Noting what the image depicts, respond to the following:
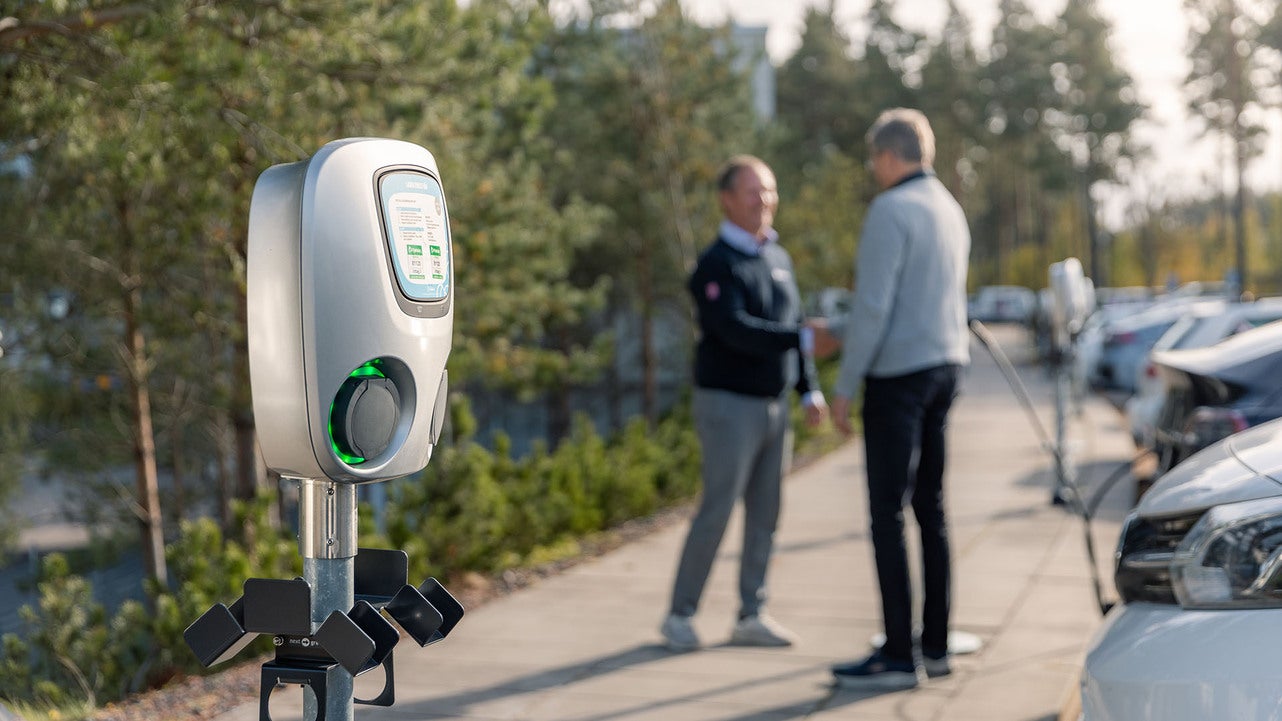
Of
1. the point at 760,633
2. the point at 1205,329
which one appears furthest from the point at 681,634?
the point at 1205,329

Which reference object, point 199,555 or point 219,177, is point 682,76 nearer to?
point 219,177

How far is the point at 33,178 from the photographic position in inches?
312

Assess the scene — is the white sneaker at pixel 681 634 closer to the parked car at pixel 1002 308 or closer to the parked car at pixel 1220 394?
the parked car at pixel 1220 394

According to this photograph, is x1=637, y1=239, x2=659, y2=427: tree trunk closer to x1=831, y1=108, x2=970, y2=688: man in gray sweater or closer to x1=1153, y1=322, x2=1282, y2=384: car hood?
x1=1153, y1=322, x2=1282, y2=384: car hood

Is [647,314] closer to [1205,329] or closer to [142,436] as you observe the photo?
[1205,329]

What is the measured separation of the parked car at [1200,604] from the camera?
2766mm

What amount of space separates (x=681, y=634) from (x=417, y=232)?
12.0ft

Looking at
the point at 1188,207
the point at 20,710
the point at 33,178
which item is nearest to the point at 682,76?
the point at 33,178

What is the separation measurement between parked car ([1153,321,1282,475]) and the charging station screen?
4.57 meters

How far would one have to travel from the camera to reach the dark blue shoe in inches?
206

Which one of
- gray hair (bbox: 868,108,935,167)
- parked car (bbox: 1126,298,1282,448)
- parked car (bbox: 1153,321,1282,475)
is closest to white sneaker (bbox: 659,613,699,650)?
gray hair (bbox: 868,108,935,167)

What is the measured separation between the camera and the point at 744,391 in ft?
19.0

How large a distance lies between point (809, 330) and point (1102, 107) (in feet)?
198

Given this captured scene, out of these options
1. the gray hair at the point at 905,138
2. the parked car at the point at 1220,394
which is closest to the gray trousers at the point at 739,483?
the gray hair at the point at 905,138
